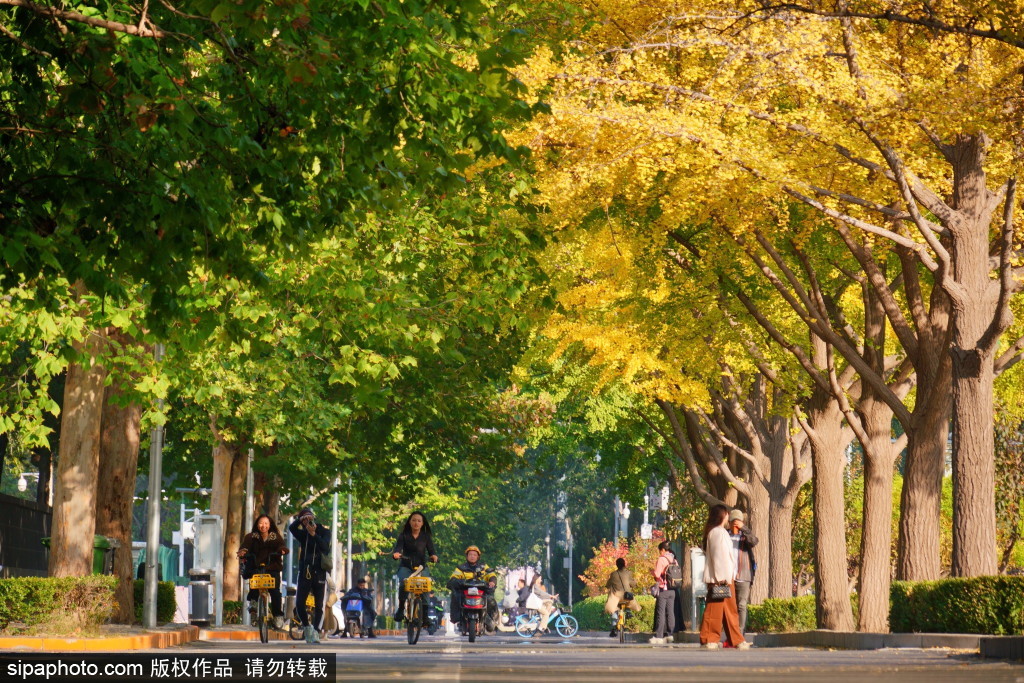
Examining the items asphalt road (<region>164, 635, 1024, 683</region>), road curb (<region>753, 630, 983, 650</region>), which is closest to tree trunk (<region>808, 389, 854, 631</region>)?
road curb (<region>753, 630, 983, 650</region>)

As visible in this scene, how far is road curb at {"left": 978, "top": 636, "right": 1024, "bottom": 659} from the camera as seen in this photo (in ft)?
52.3

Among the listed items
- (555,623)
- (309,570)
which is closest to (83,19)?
(309,570)

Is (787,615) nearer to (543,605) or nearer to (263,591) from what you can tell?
(263,591)

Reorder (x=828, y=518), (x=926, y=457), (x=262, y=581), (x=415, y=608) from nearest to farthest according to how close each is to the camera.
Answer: (x=926, y=457) → (x=262, y=581) → (x=415, y=608) → (x=828, y=518)

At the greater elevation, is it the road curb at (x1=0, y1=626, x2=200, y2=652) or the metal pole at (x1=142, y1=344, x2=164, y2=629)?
the metal pole at (x1=142, y1=344, x2=164, y2=629)

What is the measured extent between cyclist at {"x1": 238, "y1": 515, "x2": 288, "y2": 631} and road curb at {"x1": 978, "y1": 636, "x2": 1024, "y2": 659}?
10049 mm

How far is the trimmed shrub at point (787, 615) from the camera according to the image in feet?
96.4

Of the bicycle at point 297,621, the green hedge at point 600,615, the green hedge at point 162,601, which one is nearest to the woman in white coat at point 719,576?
the bicycle at point 297,621

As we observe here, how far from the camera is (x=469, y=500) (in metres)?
67.6

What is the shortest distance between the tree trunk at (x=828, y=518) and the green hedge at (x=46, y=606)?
1180cm

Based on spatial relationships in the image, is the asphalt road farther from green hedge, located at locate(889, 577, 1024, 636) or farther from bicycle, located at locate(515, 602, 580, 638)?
bicycle, located at locate(515, 602, 580, 638)

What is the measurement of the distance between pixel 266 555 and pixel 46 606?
386cm

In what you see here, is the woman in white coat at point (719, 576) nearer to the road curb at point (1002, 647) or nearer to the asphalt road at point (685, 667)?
the asphalt road at point (685, 667)

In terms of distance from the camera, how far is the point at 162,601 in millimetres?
29141
